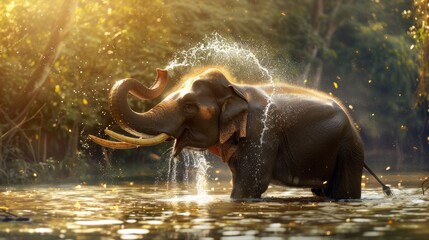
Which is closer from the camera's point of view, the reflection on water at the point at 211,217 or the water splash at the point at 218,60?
the reflection on water at the point at 211,217

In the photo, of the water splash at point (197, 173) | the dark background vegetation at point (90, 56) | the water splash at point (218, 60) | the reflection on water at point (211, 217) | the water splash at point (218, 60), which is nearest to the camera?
the reflection on water at point (211, 217)

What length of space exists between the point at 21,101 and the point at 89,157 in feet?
20.4

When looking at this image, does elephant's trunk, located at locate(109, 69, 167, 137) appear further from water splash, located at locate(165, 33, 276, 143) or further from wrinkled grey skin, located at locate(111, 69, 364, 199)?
water splash, located at locate(165, 33, 276, 143)

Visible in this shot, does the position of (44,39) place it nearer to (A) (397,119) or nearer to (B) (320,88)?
(B) (320,88)

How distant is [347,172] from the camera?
16.5 metres

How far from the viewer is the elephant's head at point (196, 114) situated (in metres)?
15.3

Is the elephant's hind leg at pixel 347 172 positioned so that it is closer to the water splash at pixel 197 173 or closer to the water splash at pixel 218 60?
the water splash at pixel 197 173

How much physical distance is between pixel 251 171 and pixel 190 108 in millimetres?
1142

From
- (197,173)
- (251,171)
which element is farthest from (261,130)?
(197,173)

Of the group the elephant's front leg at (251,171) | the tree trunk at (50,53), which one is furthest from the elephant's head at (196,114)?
the tree trunk at (50,53)

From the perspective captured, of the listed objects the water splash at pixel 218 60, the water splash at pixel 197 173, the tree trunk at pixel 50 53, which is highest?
the water splash at pixel 218 60

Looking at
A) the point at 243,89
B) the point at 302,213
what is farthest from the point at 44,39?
the point at 302,213

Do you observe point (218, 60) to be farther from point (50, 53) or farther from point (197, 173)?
point (197, 173)

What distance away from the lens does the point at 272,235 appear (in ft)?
36.4
